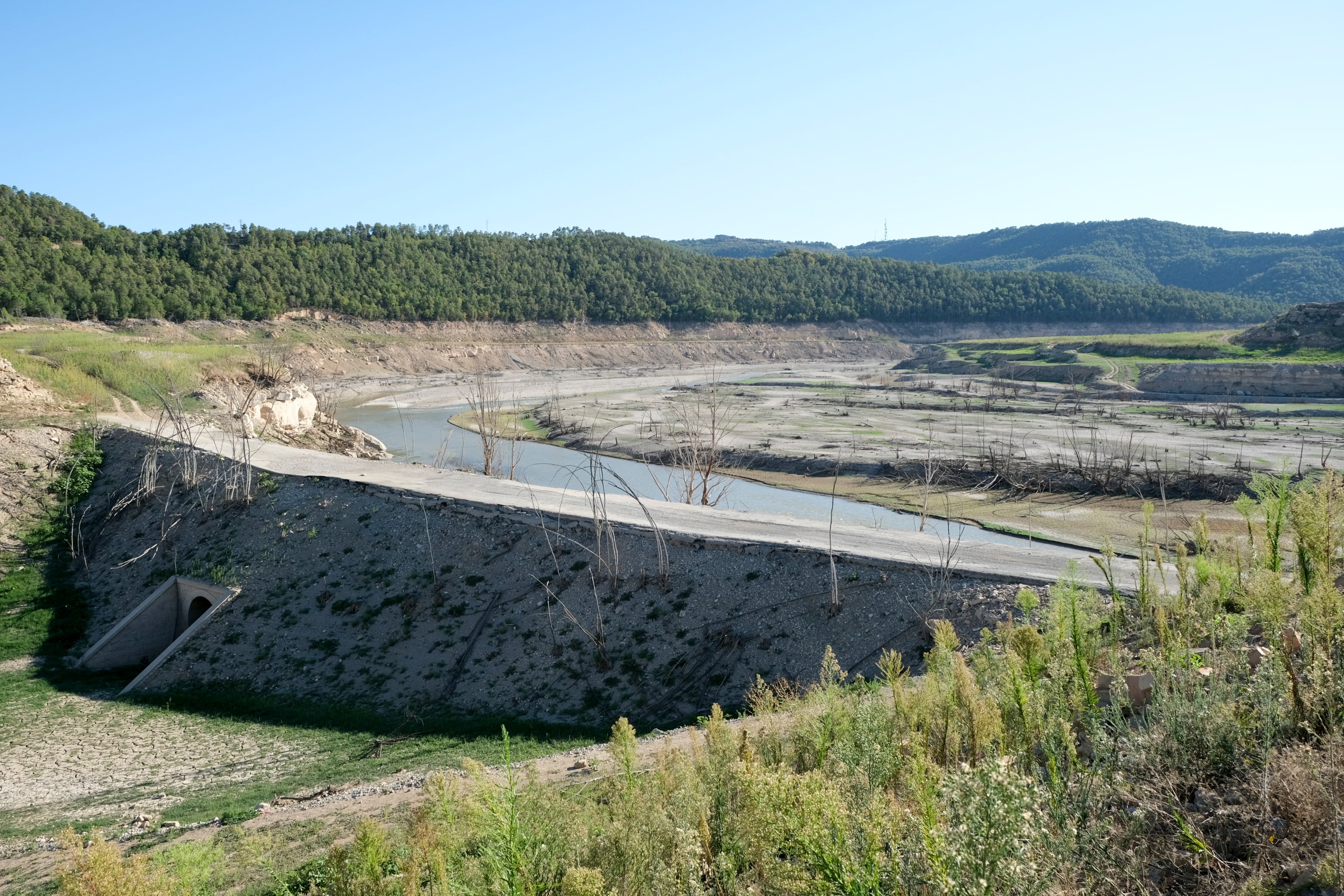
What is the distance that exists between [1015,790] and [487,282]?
109819mm

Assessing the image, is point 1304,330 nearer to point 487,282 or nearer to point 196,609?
point 196,609

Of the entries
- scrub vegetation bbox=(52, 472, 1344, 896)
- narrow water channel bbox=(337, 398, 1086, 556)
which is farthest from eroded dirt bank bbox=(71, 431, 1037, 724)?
scrub vegetation bbox=(52, 472, 1344, 896)

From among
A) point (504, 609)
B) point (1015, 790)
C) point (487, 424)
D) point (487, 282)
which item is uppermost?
point (487, 282)

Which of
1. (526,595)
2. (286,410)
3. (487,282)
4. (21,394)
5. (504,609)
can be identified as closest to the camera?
(504,609)

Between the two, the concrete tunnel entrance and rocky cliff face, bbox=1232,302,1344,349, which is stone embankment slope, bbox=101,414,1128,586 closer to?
the concrete tunnel entrance

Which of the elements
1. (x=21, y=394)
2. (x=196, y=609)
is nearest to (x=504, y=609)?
(x=196, y=609)

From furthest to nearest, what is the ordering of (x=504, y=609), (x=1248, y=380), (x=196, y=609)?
(x=1248, y=380) → (x=196, y=609) → (x=504, y=609)

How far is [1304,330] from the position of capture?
197ft

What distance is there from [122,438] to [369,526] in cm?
1386

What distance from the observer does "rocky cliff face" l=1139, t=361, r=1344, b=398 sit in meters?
53.5

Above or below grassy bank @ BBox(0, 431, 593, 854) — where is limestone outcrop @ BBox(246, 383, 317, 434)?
above

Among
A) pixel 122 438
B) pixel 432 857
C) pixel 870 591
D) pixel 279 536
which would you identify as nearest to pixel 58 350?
pixel 122 438

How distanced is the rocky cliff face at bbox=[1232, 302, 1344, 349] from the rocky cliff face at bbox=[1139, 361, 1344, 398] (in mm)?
4462

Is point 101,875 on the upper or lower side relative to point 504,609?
upper
